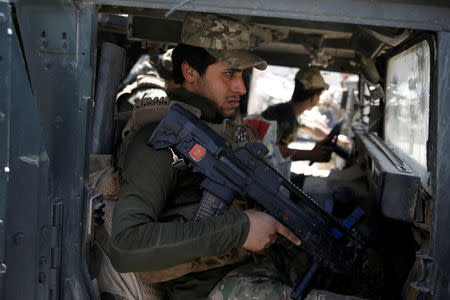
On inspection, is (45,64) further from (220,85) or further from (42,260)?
(220,85)

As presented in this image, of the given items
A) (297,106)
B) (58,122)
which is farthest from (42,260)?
(297,106)

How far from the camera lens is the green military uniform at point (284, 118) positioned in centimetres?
A: 482

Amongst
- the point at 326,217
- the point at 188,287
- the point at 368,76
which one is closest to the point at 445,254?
the point at 326,217

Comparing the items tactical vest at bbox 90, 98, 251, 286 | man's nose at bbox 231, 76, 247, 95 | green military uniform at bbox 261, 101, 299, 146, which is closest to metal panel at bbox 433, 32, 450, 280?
tactical vest at bbox 90, 98, 251, 286

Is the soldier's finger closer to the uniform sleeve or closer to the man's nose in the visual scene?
the uniform sleeve

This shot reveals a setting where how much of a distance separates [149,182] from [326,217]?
0.82 meters

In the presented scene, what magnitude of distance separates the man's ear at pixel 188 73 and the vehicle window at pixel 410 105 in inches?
41.2

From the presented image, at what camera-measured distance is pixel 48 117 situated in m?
1.63

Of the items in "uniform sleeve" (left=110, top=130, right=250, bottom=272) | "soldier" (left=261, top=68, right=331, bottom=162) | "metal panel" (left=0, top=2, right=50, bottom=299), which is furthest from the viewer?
"soldier" (left=261, top=68, right=331, bottom=162)

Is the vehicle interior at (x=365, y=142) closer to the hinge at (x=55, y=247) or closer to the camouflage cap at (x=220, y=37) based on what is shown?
the hinge at (x=55, y=247)

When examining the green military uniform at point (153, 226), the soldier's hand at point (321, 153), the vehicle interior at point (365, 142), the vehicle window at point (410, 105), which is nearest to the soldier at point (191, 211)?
the green military uniform at point (153, 226)

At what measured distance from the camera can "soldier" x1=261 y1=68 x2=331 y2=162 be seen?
4.43m

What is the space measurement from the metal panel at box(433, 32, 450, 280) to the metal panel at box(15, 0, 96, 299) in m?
1.21

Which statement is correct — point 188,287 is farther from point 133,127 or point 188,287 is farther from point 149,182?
point 133,127
